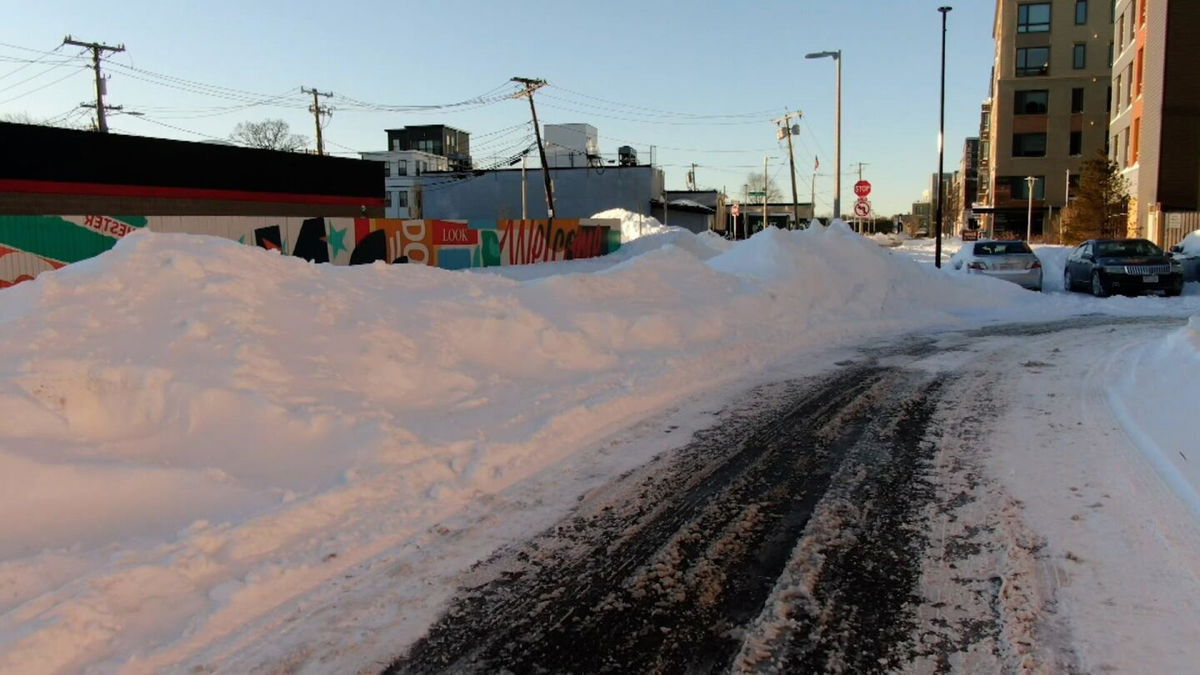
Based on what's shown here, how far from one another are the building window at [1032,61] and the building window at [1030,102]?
58.9 inches

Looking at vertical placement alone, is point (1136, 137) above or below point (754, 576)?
above

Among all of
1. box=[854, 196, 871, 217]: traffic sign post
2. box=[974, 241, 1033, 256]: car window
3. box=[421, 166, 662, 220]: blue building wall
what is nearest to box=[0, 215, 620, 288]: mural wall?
box=[854, 196, 871, 217]: traffic sign post

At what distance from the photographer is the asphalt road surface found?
3.32m

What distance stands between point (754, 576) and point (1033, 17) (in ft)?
243

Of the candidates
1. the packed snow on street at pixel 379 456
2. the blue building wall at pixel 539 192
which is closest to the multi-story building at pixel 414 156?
the blue building wall at pixel 539 192

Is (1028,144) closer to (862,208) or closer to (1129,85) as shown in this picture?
(1129,85)

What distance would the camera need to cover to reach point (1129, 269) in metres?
18.3

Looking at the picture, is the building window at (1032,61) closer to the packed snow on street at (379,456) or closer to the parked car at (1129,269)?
the parked car at (1129,269)

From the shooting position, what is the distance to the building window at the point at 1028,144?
2566 inches

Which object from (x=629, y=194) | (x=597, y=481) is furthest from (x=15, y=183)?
(x=629, y=194)

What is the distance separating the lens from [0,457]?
4543mm

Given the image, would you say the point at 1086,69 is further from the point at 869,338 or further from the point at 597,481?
the point at 597,481

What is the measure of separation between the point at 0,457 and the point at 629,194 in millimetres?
64409

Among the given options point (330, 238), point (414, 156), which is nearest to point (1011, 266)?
point (330, 238)
